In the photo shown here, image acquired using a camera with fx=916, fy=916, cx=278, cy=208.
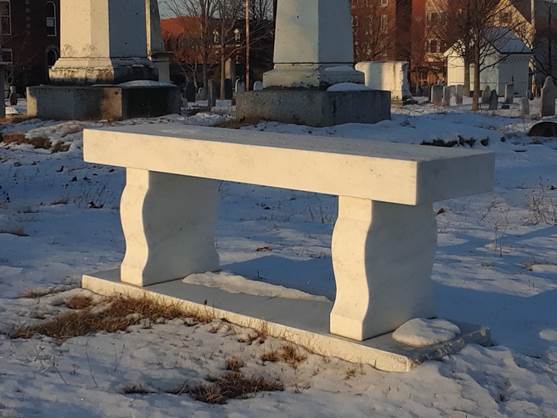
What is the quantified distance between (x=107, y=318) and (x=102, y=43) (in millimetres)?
12086

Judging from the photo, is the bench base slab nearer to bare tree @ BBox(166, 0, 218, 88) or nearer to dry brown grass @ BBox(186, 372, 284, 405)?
dry brown grass @ BBox(186, 372, 284, 405)

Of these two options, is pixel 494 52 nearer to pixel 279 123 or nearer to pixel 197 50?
pixel 197 50

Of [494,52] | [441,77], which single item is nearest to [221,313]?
[494,52]

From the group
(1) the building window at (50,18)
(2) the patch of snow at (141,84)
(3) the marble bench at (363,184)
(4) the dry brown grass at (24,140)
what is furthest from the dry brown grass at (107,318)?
(1) the building window at (50,18)

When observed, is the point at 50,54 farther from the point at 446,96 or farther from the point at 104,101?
the point at 104,101

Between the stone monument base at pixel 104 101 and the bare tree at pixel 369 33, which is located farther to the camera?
the bare tree at pixel 369 33

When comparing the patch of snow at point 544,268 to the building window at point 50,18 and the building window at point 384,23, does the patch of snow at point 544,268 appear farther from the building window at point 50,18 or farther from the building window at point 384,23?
the building window at point 50,18

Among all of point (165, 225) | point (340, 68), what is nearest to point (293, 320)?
point (165, 225)

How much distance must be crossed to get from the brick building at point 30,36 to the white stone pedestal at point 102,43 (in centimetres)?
3490

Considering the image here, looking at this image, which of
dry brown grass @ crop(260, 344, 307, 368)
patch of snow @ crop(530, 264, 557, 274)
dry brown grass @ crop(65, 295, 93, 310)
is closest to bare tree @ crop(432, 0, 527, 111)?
patch of snow @ crop(530, 264, 557, 274)

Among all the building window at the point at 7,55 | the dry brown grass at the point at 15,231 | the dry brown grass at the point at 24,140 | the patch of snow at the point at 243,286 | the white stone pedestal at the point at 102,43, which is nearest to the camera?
the patch of snow at the point at 243,286

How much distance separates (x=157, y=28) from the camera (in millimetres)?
30719

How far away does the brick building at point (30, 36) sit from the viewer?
166 feet

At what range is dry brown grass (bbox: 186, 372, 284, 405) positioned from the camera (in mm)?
3764
